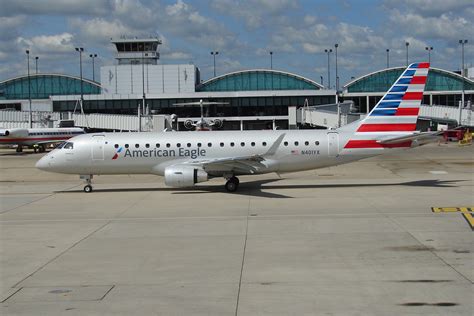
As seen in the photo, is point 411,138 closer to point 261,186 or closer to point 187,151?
point 261,186

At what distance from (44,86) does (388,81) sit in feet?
232

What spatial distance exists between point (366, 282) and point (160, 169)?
18.6 meters

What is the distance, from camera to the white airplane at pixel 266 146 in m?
29.1

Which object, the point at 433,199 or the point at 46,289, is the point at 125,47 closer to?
the point at 433,199

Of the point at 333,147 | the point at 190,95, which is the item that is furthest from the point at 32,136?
the point at 333,147

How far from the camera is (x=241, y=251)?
15391 mm

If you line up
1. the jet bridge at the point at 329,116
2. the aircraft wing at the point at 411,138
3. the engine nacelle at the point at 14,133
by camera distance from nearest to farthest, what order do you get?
the aircraft wing at the point at 411,138 < the engine nacelle at the point at 14,133 < the jet bridge at the point at 329,116

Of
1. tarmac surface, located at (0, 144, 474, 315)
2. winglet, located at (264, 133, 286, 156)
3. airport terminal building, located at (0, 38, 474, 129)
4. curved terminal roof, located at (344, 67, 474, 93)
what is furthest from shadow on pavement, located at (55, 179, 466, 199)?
curved terminal roof, located at (344, 67, 474, 93)

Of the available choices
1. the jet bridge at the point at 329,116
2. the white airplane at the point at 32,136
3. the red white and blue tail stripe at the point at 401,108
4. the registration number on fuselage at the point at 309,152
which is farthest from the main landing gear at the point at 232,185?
the white airplane at the point at 32,136

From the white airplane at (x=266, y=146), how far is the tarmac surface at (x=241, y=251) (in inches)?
56.0

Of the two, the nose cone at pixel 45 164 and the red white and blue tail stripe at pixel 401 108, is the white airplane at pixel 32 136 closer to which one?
the nose cone at pixel 45 164

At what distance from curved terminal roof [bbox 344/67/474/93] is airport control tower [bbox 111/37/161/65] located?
38508mm

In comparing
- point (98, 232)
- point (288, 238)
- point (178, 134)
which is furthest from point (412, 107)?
point (98, 232)

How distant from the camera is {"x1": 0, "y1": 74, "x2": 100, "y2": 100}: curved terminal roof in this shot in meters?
121
